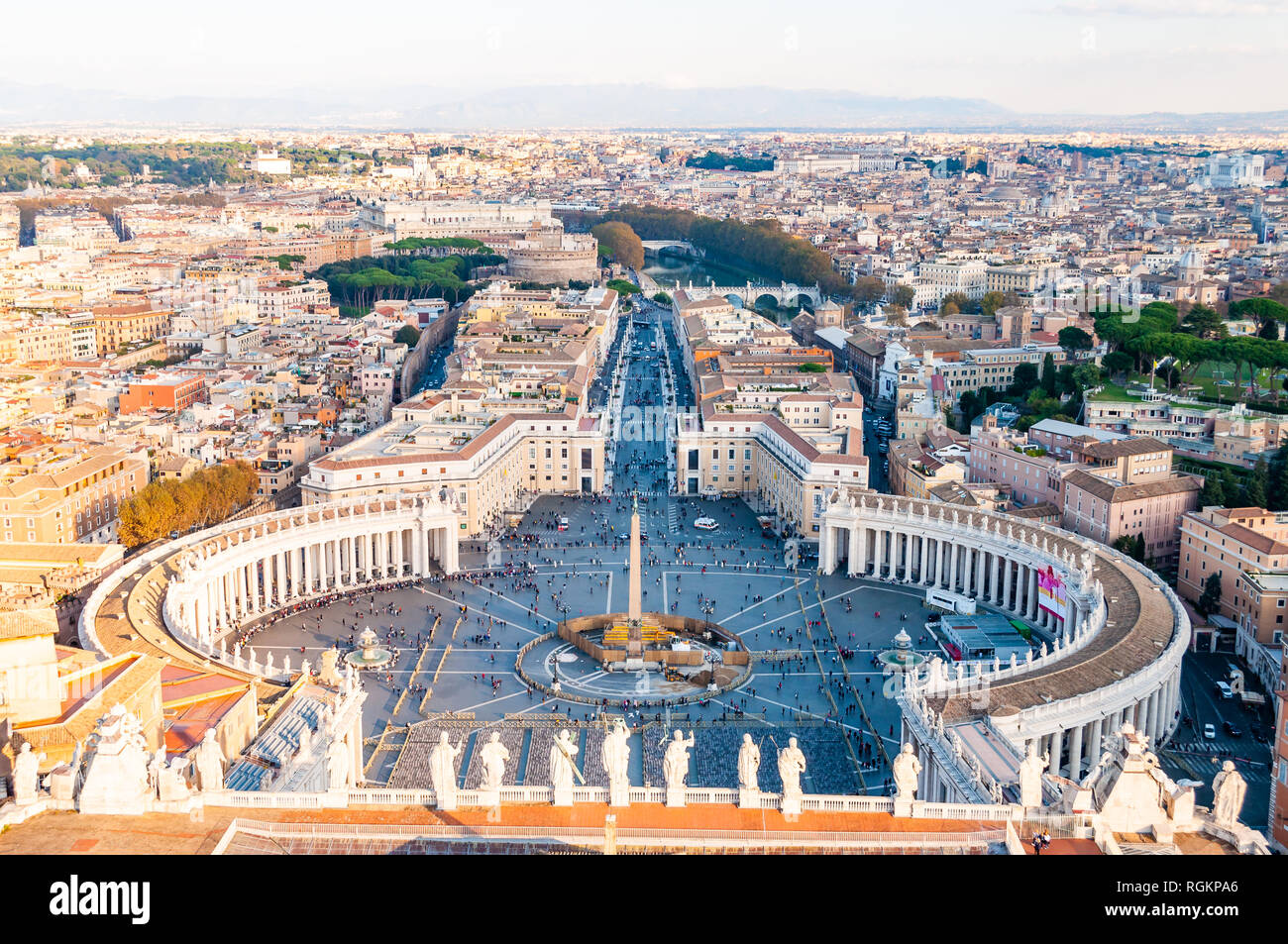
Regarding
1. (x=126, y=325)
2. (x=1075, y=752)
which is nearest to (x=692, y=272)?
(x=126, y=325)

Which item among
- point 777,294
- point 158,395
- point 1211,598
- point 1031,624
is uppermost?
point 777,294

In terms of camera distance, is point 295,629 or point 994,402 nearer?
point 295,629

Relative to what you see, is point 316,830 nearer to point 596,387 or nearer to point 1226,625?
point 1226,625

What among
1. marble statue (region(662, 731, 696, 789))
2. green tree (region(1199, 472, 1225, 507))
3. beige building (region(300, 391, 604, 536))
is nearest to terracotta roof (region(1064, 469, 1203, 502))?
green tree (region(1199, 472, 1225, 507))

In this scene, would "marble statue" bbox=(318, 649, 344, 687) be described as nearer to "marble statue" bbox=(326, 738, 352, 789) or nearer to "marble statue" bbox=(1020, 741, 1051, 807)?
"marble statue" bbox=(326, 738, 352, 789)

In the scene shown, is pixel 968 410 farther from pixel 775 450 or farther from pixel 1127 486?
pixel 1127 486
